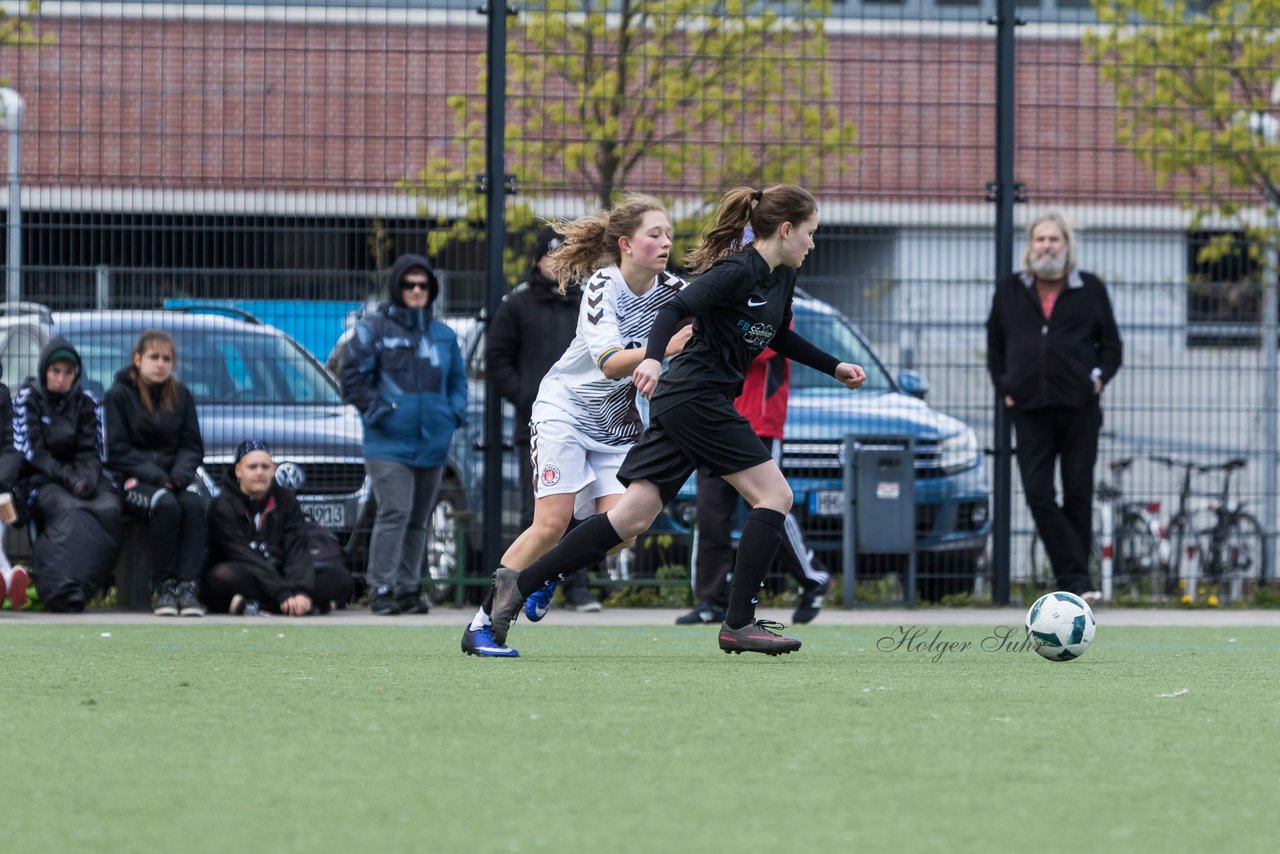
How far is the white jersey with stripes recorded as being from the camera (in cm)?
735

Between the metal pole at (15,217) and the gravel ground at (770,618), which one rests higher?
the metal pole at (15,217)

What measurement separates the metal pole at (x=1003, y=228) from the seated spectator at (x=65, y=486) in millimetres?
4876

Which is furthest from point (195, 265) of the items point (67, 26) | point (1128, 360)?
point (1128, 360)

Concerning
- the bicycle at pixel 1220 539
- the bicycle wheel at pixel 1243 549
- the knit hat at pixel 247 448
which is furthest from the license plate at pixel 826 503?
the knit hat at pixel 247 448

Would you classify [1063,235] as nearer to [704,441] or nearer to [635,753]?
[704,441]

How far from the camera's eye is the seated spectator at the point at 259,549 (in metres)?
10.5

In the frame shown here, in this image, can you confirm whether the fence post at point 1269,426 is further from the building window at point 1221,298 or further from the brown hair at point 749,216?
the brown hair at point 749,216

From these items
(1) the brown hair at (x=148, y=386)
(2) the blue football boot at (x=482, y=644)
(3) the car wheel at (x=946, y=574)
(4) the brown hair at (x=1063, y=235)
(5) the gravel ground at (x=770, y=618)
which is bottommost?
(5) the gravel ground at (x=770, y=618)

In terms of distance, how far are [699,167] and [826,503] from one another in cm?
208

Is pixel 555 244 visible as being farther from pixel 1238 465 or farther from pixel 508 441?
pixel 1238 465

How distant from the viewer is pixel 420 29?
36.9ft

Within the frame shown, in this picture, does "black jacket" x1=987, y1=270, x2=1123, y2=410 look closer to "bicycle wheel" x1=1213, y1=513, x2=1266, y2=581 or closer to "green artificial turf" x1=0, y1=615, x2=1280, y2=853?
"bicycle wheel" x1=1213, y1=513, x2=1266, y2=581

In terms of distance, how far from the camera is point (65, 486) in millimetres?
10508

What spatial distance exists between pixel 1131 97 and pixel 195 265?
5.54 meters
